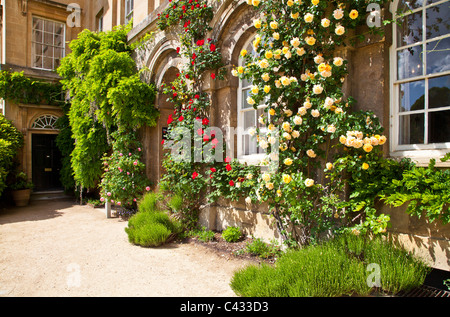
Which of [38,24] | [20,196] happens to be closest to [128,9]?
[38,24]

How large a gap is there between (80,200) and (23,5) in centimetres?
830

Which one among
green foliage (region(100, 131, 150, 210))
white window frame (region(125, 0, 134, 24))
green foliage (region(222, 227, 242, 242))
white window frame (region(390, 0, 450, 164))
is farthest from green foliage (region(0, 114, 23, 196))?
white window frame (region(390, 0, 450, 164))

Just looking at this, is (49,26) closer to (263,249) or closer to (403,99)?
(263,249)

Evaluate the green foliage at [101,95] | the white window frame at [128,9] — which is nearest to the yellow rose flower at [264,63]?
the green foliage at [101,95]

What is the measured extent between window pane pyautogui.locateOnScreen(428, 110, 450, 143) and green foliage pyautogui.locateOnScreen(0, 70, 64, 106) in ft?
40.5

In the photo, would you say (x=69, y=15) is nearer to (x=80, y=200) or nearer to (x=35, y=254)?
(x=80, y=200)

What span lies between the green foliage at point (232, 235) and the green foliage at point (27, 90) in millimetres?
9941

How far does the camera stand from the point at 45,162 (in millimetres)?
12406

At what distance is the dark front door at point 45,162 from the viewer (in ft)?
39.8

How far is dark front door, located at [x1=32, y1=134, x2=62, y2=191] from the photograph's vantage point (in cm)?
1212

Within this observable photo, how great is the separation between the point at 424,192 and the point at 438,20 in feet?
6.86

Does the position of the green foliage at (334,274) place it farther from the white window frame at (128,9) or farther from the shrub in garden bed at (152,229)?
the white window frame at (128,9)

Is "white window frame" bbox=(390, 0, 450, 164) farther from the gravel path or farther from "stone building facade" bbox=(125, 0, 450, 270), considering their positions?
the gravel path
